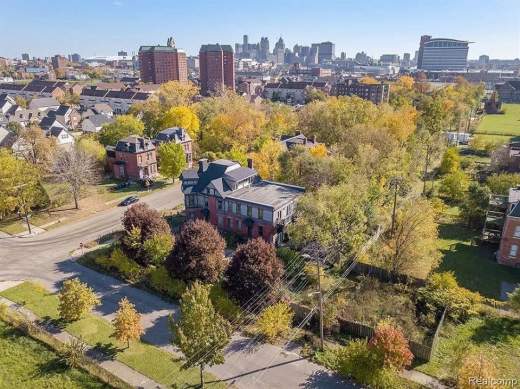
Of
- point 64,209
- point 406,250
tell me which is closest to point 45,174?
point 64,209

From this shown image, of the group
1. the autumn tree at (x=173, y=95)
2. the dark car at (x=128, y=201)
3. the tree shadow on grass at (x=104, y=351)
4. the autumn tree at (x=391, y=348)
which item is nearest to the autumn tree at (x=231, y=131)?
the autumn tree at (x=173, y=95)

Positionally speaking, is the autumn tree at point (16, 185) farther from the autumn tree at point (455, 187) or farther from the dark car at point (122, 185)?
the autumn tree at point (455, 187)

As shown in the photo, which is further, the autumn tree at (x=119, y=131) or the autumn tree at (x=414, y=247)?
the autumn tree at (x=119, y=131)

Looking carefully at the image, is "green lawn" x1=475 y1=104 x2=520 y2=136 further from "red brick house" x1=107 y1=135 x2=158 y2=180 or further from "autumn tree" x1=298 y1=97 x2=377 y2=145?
"red brick house" x1=107 y1=135 x2=158 y2=180

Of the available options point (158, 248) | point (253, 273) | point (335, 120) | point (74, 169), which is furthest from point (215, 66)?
point (253, 273)

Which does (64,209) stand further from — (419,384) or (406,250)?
(419,384)
